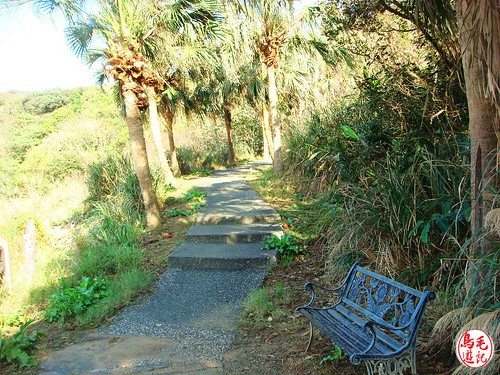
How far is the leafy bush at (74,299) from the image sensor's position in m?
4.40

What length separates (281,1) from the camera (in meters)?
9.62

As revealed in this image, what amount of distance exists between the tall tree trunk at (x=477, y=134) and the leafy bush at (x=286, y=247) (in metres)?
2.86

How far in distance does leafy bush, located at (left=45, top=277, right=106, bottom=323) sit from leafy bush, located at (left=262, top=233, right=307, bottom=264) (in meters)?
2.35

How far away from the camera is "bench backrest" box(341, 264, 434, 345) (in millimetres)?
2398

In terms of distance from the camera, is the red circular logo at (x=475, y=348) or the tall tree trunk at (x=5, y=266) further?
the tall tree trunk at (x=5, y=266)

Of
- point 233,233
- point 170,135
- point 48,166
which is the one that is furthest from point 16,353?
point 48,166

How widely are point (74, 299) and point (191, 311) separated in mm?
1475

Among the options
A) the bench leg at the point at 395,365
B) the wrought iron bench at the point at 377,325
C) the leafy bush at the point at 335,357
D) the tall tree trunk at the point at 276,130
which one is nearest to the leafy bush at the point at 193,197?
the tall tree trunk at the point at 276,130

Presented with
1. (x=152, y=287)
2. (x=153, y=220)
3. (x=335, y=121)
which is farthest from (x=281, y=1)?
(x=152, y=287)

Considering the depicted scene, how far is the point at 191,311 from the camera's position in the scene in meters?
4.30

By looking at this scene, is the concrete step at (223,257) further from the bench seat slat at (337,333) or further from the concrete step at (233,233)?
the bench seat slat at (337,333)

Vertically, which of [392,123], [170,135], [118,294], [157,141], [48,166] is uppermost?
[170,135]

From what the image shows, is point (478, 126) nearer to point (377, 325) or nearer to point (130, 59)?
point (377, 325)

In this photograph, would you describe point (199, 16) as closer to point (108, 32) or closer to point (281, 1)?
point (281, 1)
